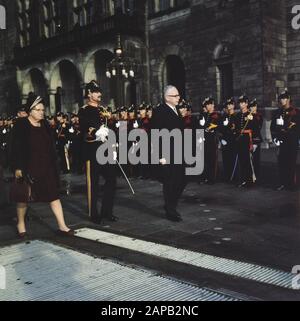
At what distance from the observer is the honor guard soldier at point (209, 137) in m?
10.3

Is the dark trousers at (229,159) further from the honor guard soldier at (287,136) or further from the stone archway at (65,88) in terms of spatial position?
the stone archway at (65,88)

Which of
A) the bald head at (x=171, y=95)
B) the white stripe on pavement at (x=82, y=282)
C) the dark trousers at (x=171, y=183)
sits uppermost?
the bald head at (x=171, y=95)

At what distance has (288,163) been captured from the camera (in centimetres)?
900

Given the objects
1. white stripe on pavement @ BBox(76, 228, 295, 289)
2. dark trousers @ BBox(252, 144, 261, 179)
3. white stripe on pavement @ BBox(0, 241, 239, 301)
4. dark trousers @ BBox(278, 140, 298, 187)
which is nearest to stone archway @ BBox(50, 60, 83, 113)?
dark trousers @ BBox(252, 144, 261, 179)

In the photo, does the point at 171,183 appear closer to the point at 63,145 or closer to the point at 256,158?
the point at 256,158

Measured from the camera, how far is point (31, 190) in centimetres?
572

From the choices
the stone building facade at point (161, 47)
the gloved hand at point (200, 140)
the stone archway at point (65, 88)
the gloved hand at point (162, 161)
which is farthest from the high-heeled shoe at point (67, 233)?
the stone archway at point (65, 88)

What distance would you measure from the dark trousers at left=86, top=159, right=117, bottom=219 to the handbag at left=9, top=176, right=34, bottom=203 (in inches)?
43.0

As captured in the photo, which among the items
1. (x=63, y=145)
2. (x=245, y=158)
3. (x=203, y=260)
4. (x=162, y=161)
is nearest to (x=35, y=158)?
(x=162, y=161)

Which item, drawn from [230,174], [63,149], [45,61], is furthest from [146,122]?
[45,61]

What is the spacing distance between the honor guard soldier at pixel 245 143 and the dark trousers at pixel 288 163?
723 mm

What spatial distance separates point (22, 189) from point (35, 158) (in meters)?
0.43
